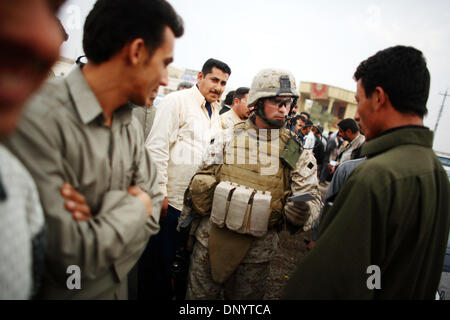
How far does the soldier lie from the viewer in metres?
1.91

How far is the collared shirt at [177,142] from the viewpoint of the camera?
8.44 ft

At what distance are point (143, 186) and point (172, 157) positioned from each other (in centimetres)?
143

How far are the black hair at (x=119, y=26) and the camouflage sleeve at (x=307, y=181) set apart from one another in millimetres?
1479

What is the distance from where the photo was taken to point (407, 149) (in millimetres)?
1271

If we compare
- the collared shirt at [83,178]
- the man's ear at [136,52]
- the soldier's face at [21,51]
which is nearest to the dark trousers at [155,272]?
the collared shirt at [83,178]

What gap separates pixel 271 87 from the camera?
2244 mm

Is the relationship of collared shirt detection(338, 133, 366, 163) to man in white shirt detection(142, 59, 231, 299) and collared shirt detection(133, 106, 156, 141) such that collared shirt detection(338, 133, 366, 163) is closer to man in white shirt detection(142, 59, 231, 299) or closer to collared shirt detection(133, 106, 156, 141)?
man in white shirt detection(142, 59, 231, 299)

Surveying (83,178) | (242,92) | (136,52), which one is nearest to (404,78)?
(136,52)

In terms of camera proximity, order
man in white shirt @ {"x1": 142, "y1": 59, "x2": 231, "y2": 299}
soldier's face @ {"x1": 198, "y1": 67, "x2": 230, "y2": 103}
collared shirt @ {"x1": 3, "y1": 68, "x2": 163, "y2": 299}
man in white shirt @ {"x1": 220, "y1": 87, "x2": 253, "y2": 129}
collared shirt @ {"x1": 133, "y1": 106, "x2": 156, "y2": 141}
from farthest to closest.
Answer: man in white shirt @ {"x1": 220, "y1": 87, "x2": 253, "y2": 129} → soldier's face @ {"x1": 198, "y1": 67, "x2": 230, "y2": 103} → collared shirt @ {"x1": 133, "y1": 106, "x2": 156, "y2": 141} → man in white shirt @ {"x1": 142, "y1": 59, "x2": 231, "y2": 299} → collared shirt @ {"x1": 3, "y1": 68, "x2": 163, "y2": 299}

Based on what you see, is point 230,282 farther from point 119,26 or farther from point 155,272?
point 119,26

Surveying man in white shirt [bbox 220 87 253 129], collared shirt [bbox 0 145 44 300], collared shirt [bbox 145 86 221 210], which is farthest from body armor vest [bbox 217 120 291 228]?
man in white shirt [bbox 220 87 253 129]

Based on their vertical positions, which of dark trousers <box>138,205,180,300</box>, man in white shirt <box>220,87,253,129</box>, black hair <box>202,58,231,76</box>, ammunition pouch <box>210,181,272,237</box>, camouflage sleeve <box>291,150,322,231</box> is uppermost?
black hair <box>202,58,231,76</box>

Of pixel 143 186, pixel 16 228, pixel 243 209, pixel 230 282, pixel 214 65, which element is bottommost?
pixel 230 282
